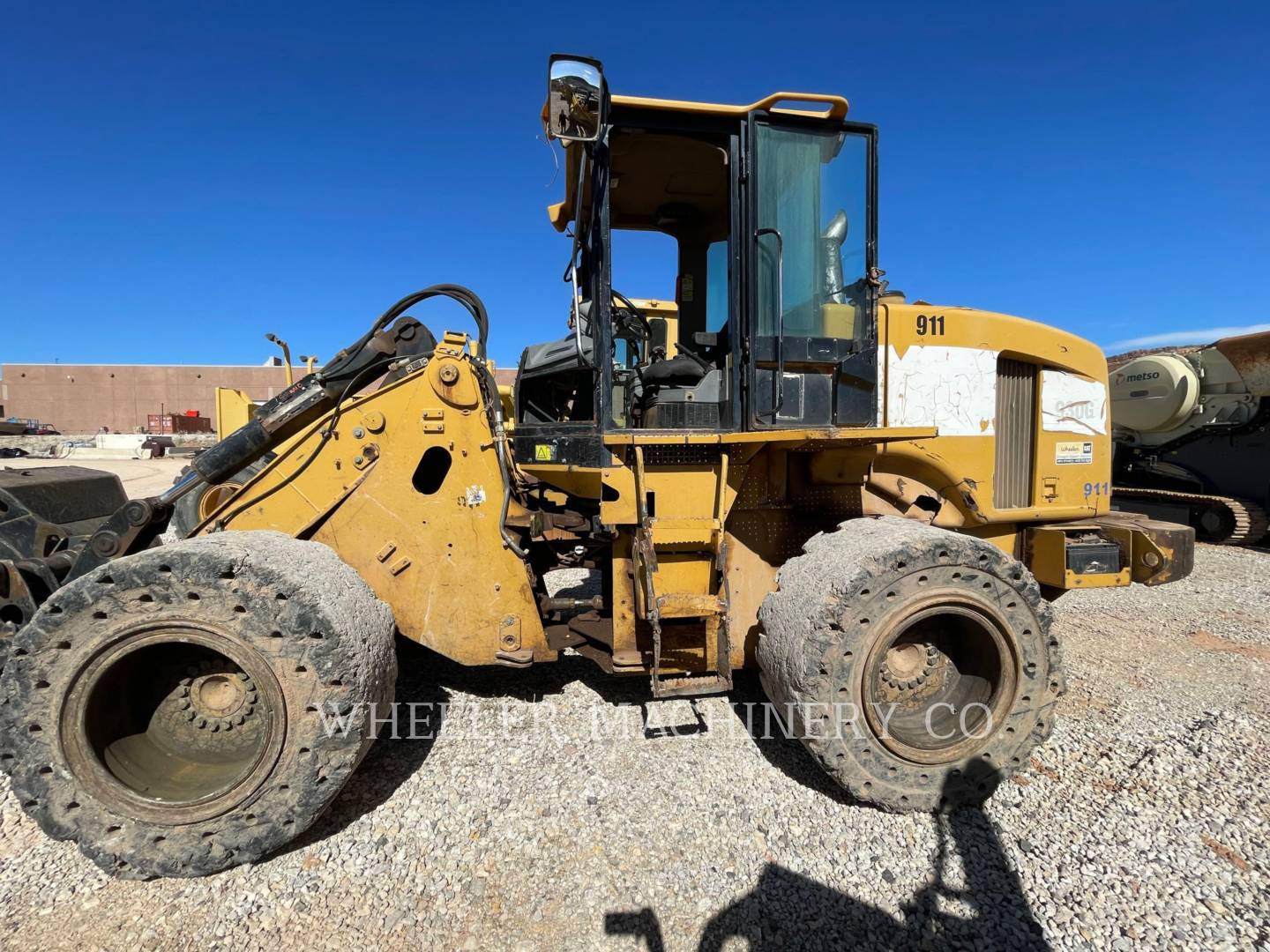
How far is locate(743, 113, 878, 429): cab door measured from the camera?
308 centimetres

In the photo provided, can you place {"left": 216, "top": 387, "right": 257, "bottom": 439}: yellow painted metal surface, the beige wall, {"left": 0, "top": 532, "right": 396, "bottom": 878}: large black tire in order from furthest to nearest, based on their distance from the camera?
the beige wall, {"left": 216, "top": 387, "right": 257, "bottom": 439}: yellow painted metal surface, {"left": 0, "top": 532, "right": 396, "bottom": 878}: large black tire

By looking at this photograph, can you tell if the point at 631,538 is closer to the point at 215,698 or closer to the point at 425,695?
the point at 425,695

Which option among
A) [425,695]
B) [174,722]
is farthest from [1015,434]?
[174,722]

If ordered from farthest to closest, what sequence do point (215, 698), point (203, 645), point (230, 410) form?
1. point (230, 410)
2. point (215, 698)
3. point (203, 645)

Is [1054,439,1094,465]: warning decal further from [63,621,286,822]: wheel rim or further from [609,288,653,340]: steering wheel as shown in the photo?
[63,621,286,822]: wheel rim

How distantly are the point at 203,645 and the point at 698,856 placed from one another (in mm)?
2181

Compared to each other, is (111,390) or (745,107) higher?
(111,390)

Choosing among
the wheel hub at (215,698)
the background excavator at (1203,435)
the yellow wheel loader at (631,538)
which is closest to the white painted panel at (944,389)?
the yellow wheel loader at (631,538)

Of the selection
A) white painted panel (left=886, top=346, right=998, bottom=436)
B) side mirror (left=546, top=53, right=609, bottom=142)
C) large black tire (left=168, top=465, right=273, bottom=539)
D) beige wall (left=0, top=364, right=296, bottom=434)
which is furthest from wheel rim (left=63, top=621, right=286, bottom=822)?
beige wall (left=0, top=364, right=296, bottom=434)

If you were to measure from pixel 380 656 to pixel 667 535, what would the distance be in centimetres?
140

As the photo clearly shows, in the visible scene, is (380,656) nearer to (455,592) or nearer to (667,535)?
(455,592)

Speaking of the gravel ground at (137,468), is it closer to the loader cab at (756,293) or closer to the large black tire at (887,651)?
the loader cab at (756,293)

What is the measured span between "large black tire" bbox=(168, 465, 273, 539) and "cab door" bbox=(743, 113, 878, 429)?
2648 millimetres

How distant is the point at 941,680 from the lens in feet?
10.5
